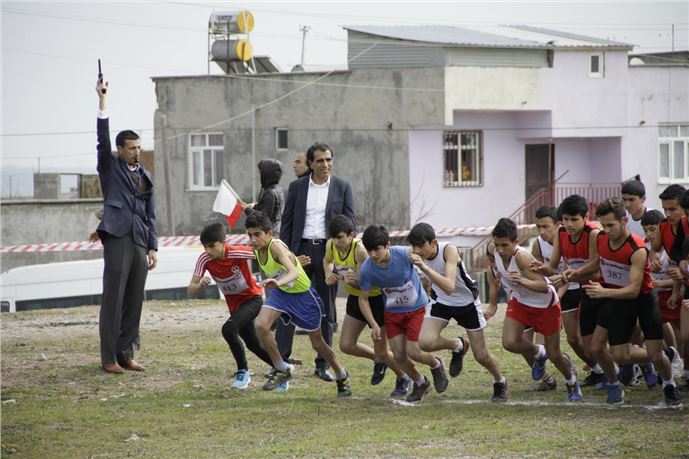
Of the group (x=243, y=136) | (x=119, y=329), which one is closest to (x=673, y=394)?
(x=119, y=329)

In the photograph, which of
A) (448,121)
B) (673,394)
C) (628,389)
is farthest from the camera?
(448,121)

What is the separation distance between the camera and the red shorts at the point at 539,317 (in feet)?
35.8

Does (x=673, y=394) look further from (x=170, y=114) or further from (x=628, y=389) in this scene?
(x=170, y=114)

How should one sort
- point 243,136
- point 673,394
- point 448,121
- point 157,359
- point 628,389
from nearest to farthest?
point 673,394 < point 628,389 < point 157,359 < point 448,121 < point 243,136

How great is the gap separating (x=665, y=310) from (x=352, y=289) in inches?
118

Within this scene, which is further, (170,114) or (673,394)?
(170,114)

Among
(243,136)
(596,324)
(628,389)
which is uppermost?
(243,136)

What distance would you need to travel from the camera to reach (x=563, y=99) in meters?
43.6

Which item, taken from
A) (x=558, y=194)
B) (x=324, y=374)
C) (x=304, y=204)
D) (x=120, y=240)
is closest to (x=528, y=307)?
(x=324, y=374)

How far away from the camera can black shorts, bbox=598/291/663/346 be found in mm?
10227

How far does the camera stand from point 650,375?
11305mm

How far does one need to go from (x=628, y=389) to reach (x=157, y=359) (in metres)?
5.27

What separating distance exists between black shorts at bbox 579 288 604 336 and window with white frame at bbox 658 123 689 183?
1431 inches

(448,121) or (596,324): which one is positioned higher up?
(448,121)
